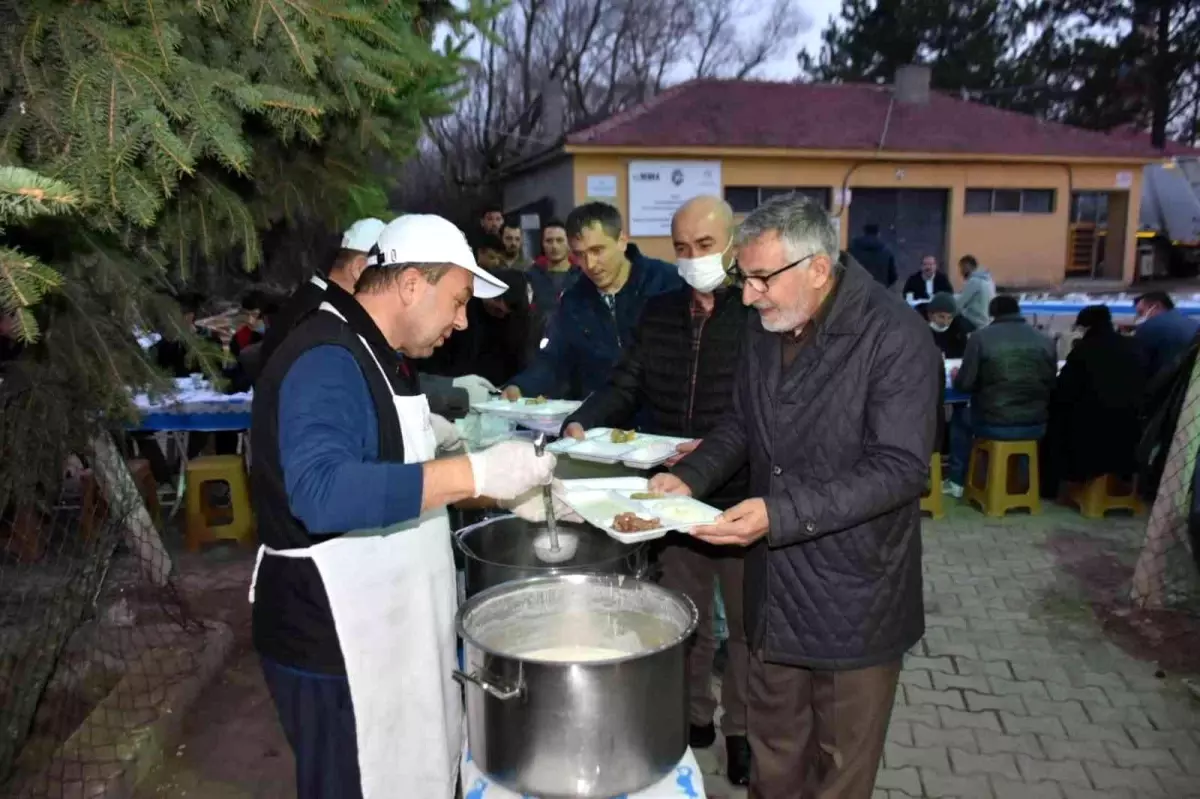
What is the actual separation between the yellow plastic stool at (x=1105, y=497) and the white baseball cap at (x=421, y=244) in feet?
19.4

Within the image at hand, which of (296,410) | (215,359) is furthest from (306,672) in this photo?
(215,359)

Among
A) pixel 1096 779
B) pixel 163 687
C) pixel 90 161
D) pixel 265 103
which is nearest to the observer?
pixel 90 161

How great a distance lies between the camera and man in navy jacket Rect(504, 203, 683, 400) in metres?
3.76

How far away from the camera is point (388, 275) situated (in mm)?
2012

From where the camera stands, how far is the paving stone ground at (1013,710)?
3.35 meters

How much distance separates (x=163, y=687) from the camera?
3.90m

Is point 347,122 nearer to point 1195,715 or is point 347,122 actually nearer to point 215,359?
point 215,359

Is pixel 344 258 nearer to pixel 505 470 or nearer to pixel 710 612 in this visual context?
pixel 505 470

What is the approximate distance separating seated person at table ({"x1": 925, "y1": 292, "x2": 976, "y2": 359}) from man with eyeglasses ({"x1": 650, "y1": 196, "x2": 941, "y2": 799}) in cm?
626

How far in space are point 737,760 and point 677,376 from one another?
1.46m

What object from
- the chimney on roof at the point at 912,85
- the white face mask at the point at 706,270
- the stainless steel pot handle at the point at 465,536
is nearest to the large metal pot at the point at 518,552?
the stainless steel pot handle at the point at 465,536

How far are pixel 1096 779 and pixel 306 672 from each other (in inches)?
117

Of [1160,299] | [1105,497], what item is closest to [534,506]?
[1105,497]

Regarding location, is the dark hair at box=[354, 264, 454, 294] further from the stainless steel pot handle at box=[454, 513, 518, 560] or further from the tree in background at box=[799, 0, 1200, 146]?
the tree in background at box=[799, 0, 1200, 146]
